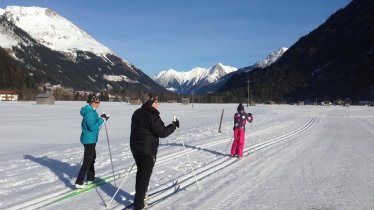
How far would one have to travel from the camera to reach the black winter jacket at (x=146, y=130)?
22.8 ft

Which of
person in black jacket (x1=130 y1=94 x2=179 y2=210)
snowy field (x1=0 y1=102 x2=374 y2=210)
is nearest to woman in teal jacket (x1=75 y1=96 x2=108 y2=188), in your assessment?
snowy field (x1=0 y1=102 x2=374 y2=210)

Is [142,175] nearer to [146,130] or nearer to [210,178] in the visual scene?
[146,130]

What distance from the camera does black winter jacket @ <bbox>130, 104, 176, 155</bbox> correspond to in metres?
Answer: 6.94

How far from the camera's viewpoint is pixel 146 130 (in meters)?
6.98

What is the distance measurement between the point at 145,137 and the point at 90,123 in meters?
2.13

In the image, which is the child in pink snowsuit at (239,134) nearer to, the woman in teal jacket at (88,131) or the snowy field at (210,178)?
the snowy field at (210,178)

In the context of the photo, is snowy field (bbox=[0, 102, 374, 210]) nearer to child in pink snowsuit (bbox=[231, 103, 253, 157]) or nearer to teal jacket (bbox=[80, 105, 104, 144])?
child in pink snowsuit (bbox=[231, 103, 253, 157])

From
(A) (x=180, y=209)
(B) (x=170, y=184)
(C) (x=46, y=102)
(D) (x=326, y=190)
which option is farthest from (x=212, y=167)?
(C) (x=46, y=102)

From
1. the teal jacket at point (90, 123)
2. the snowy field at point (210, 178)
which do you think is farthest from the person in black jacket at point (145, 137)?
the teal jacket at point (90, 123)

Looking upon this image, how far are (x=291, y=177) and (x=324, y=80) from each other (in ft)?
642

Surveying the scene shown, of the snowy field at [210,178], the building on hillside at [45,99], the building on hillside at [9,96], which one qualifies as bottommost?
the snowy field at [210,178]

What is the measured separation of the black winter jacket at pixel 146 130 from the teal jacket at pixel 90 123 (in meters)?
A: 1.90

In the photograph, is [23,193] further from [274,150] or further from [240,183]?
[274,150]

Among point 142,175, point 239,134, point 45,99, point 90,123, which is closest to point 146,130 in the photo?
point 142,175
